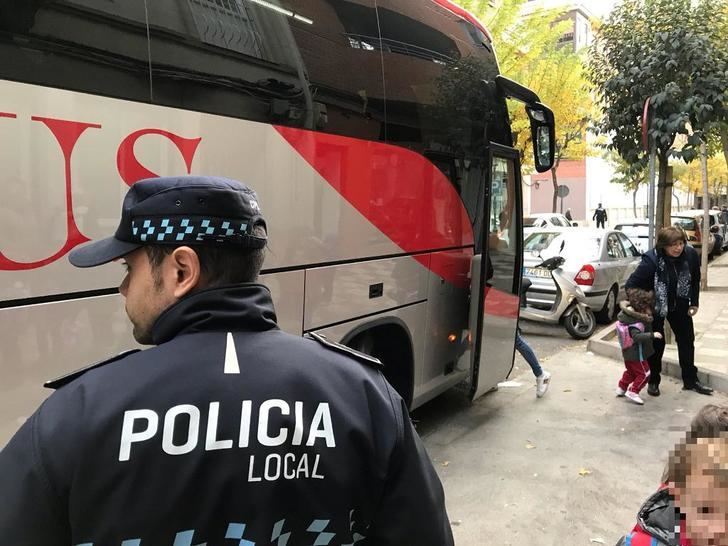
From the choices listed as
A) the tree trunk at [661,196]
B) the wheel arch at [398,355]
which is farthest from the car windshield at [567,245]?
the wheel arch at [398,355]

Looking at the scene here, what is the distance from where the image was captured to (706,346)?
831 cm

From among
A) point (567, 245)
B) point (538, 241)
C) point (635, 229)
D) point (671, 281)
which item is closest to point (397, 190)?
point (671, 281)

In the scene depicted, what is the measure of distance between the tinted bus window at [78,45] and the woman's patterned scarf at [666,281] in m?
5.20

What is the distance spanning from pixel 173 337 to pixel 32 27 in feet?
5.49

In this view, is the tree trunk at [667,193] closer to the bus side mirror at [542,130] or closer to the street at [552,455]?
the street at [552,455]

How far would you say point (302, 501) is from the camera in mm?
1081

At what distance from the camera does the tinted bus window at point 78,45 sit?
6.95 ft

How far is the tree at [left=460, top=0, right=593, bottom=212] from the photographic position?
569 inches

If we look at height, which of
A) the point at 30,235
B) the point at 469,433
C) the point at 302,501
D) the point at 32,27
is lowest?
the point at 469,433

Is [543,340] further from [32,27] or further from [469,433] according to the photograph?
[32,27]

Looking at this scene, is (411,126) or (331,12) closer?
(331,12)

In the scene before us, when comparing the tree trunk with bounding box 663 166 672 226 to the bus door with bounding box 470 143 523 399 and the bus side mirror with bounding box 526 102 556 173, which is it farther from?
the bus door with bounding box 470 143 523 399

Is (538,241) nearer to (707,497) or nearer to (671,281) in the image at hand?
(671,281)

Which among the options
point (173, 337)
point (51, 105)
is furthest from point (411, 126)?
point (173, 337)
